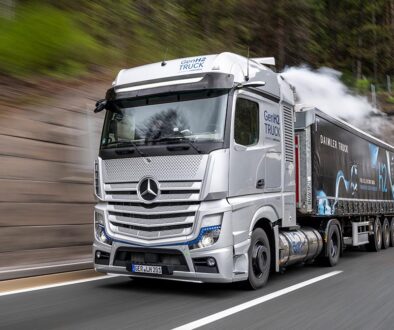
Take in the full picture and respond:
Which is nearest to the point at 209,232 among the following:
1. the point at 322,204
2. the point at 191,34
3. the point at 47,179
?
the point at 47,179

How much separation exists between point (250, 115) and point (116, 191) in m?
2.17

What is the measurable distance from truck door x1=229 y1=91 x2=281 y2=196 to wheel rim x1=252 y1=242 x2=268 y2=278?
80 centimetres

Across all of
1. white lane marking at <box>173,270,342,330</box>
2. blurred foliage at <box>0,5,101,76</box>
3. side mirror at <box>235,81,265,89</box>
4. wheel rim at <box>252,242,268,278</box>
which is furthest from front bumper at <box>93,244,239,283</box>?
blurred foliage at <box>0,5,101,76</box>

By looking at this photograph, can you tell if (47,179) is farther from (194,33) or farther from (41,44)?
(194,33)

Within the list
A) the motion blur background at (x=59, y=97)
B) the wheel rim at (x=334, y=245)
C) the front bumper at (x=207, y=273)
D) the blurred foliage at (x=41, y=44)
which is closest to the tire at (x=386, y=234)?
the wheel rim at (x=334, y=245)

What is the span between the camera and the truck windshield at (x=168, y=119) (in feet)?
23.1

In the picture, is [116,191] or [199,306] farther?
[116,191]

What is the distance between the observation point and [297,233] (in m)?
9.31

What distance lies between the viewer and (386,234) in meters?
15.7

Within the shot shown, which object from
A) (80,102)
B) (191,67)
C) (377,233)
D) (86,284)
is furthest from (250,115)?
(377,233)

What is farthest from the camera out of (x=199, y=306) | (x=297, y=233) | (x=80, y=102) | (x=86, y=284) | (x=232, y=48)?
(x=232, y=48)

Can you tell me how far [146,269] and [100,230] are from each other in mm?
963

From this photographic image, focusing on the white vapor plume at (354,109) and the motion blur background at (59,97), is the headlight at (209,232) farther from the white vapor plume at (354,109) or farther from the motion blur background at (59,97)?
the white vapor plume at (354,109)

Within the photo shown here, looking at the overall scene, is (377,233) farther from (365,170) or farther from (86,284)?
(86,284)
